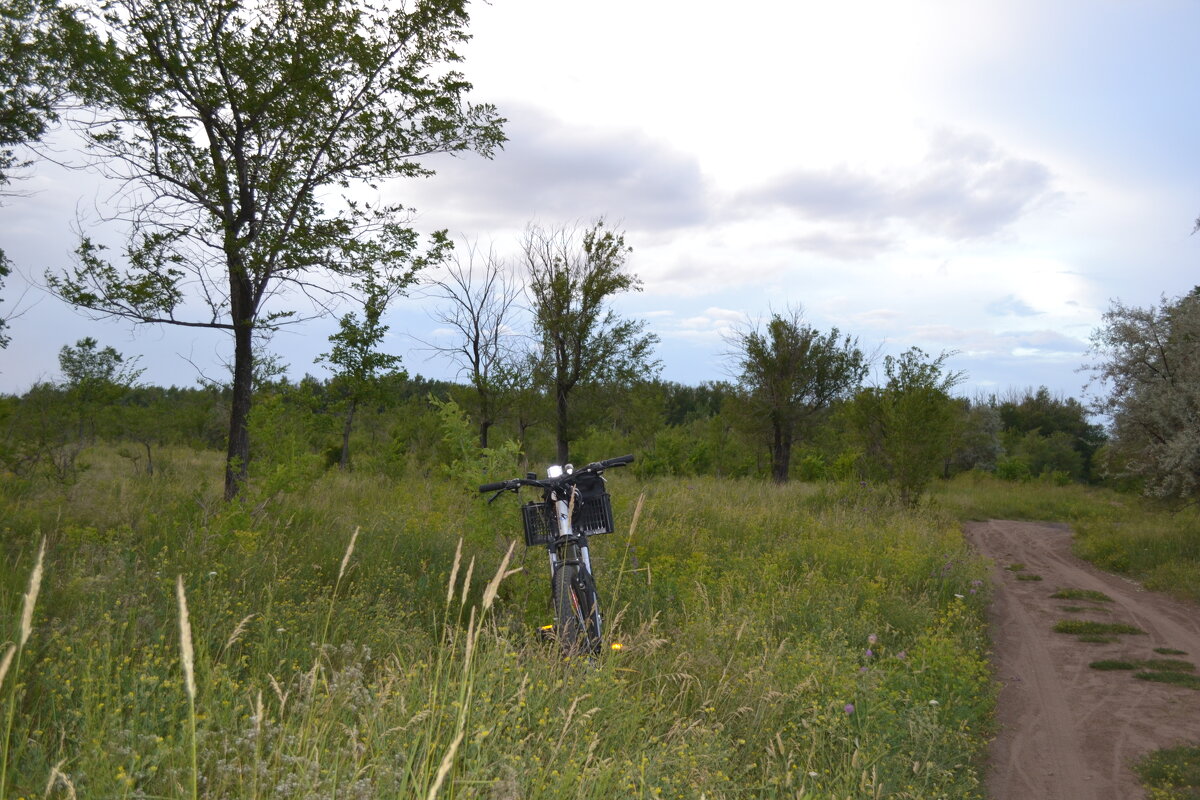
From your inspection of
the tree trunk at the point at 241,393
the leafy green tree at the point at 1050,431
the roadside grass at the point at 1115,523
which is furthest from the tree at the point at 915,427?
the leafy green tree at the point at 1050,431

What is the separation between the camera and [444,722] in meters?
3.27

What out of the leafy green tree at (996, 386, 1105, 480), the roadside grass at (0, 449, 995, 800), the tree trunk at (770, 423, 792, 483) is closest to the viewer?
the roadside grass at (0, 449, 995, 800)

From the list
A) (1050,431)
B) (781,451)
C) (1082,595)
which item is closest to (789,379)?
(781,451)

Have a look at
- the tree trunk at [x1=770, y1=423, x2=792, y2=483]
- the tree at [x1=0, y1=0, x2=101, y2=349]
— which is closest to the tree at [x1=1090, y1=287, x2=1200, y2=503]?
the tree trunk at [x1=770, y1=423, x2=792, y2=483]

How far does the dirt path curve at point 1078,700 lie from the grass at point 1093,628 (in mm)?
174

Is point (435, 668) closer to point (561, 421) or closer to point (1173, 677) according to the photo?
point (1173, 677)

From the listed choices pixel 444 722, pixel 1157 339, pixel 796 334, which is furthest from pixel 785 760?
pixel 796 334

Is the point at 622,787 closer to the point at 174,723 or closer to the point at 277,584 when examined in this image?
the point at 174,723

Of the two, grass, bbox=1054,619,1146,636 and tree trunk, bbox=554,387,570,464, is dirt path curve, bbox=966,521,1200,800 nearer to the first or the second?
grass, bbox=1054,619,1146,636

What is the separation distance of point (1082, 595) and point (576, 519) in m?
10.8

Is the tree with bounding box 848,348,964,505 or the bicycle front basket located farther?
the tree with bounding box 848,348,964,505

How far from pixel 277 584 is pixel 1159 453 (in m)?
18.4

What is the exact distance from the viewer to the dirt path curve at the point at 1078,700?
5297 millimetres

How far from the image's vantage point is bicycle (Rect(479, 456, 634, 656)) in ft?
14.9
